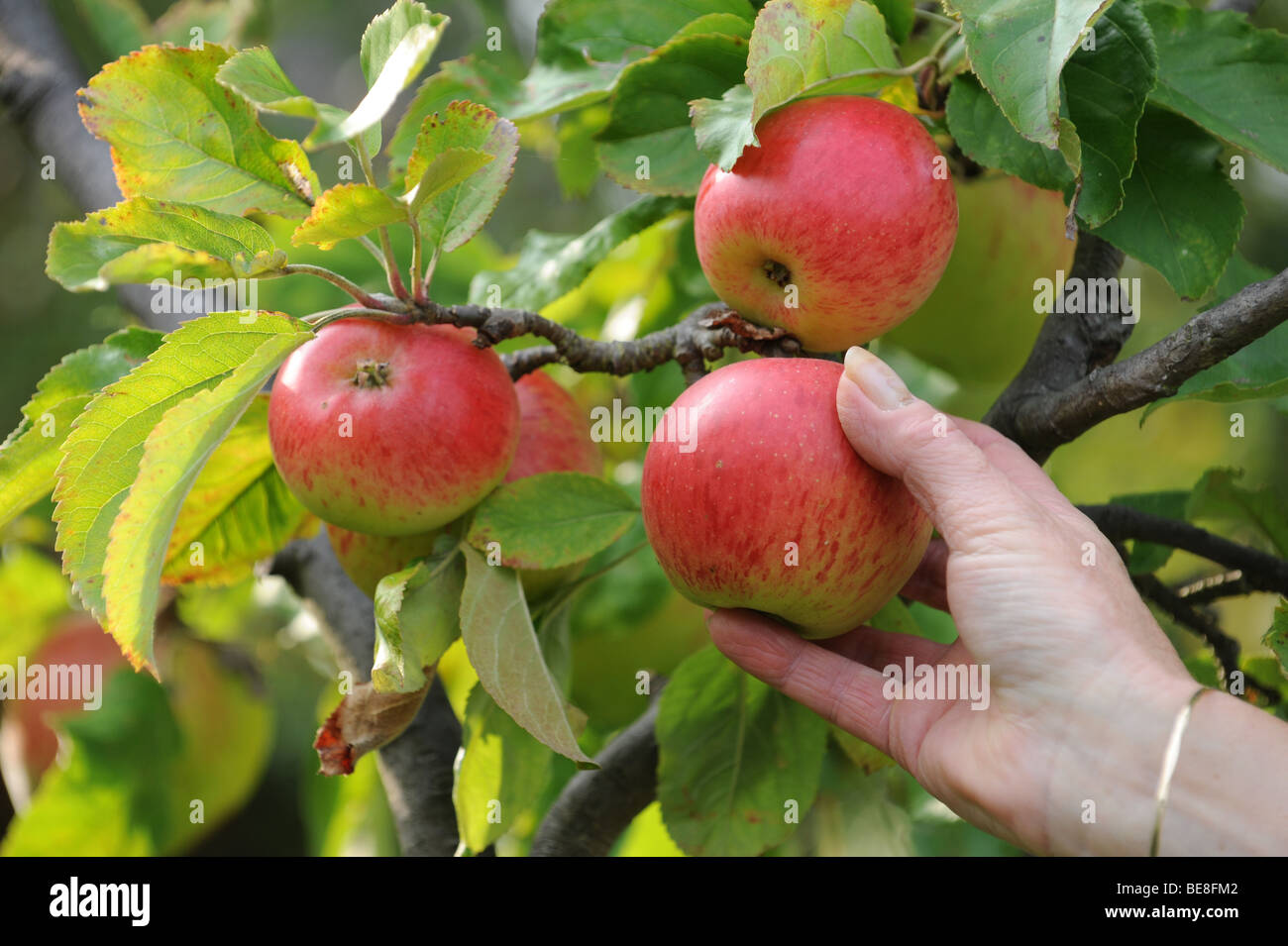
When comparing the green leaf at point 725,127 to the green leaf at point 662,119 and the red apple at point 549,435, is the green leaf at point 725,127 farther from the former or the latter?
the red apple at point 549,435

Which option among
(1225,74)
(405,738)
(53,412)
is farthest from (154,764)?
(1225,74)

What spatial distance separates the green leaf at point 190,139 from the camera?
25.1 inches

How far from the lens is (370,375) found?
2.18 ft

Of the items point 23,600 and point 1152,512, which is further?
point 23,600

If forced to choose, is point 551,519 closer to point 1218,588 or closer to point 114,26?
point 1218,588

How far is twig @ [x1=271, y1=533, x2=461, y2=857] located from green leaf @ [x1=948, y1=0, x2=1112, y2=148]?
27.8 inches

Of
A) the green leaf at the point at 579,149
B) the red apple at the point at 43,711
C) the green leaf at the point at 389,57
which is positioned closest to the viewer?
the green leaf at the point at 389,57

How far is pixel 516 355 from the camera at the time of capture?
775 millimetres

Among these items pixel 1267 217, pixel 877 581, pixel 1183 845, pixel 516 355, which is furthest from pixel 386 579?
pixel 1267 217

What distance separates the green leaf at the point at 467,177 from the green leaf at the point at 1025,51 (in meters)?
0.27

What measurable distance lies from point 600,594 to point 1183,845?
20.6 inches

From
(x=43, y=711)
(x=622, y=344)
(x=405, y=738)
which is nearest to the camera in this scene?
(x=622, y=344)

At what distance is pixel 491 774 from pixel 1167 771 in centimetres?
44

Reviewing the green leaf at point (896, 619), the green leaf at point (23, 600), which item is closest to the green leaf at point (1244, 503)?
the green leaf at point (896, 619)
